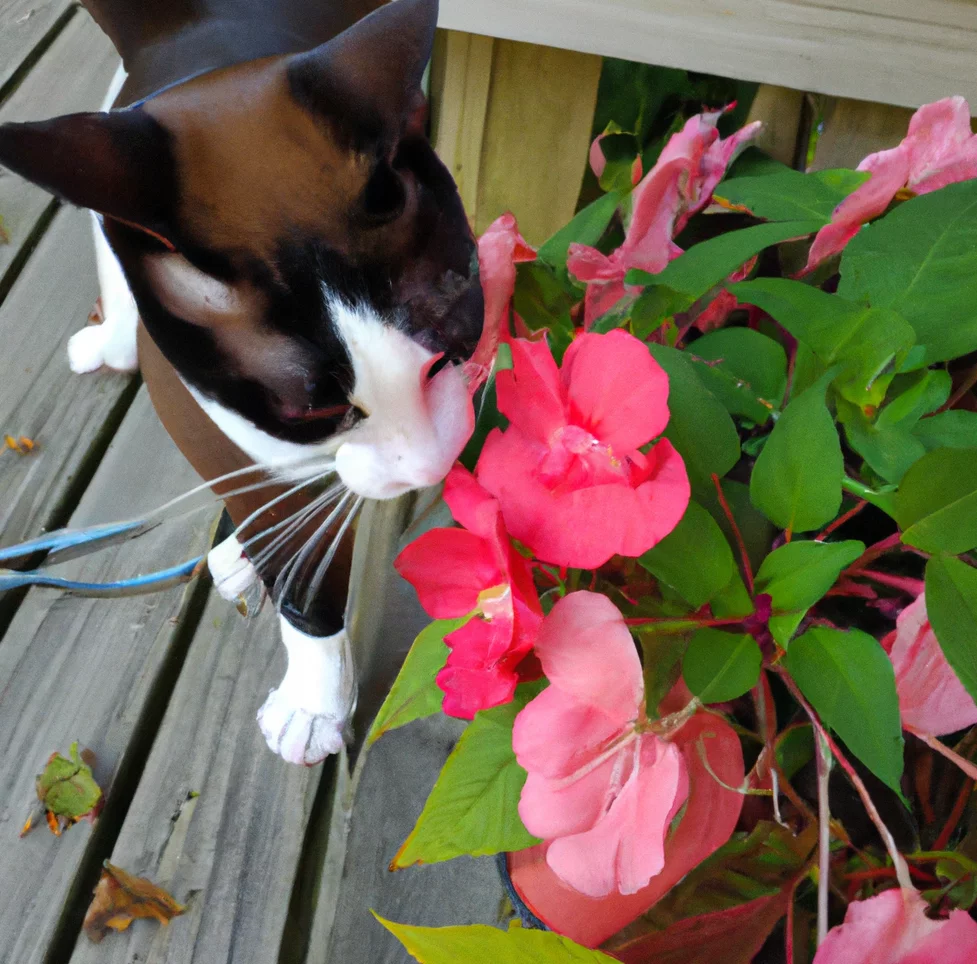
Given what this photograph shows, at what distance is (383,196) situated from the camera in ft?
1.10

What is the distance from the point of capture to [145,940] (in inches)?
22.1

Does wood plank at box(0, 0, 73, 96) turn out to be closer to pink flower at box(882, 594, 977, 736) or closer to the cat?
the cat

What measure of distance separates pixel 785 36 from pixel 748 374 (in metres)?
0.39

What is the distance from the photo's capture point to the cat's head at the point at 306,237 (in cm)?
30

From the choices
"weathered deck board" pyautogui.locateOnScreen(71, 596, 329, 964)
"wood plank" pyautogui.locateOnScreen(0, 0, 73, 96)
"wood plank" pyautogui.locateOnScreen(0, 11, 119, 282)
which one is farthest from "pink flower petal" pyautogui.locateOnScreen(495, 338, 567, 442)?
"wood plank" pyautogui.locateOnScreen(0, 0, 73, 96)

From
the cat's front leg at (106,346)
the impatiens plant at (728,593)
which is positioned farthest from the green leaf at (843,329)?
the cat's front leg at (106,346)

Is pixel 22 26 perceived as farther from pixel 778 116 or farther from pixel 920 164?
pixel 920 164

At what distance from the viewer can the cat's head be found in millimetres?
296

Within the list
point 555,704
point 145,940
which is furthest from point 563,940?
point 145,940

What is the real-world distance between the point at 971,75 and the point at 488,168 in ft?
1.34

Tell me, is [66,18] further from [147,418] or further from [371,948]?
[371,948]

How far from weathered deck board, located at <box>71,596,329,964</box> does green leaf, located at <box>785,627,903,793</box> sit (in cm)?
47

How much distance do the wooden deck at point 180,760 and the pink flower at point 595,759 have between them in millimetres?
358

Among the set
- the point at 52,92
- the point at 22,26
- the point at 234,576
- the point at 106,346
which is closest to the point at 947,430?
the point at 234,576
